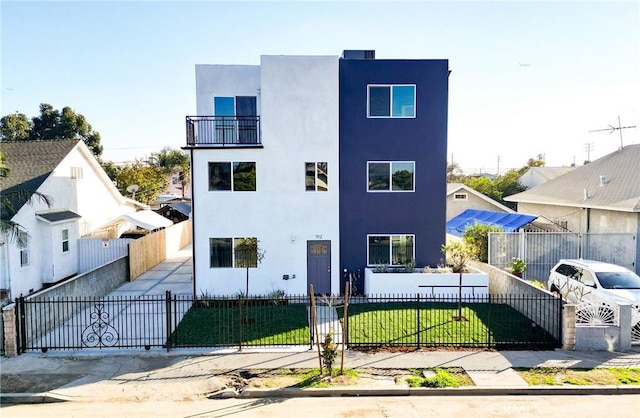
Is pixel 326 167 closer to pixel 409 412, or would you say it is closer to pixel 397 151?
pixel 397 151

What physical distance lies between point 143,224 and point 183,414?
16182mm

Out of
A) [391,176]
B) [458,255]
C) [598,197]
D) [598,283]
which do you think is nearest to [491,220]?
[598,197]

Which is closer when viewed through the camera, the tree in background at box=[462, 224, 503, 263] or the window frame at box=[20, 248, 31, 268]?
the window frame at box=[20, 248, 31, 268]

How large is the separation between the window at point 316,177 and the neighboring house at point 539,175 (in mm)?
32935

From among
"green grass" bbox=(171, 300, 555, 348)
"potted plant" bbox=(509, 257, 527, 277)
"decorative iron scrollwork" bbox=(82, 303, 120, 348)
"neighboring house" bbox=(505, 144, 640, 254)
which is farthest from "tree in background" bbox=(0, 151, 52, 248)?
"neighboring house" bbox=(505, 144, 640, 254)

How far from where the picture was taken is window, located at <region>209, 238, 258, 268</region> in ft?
51.8

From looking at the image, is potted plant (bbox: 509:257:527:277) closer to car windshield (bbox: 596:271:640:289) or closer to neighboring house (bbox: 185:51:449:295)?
neighboring house (bbox: 185:51:449:295)

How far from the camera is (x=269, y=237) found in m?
15.8

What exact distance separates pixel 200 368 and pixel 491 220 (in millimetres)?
18916

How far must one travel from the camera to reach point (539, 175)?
41719mm

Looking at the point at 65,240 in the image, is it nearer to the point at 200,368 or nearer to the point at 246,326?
the point at 246,326

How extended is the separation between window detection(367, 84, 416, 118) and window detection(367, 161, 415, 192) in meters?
1.88

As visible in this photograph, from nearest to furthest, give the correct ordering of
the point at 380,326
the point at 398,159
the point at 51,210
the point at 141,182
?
the point at 380,326 → the point at 398,159 → the point at 51,210 → the point at 141,182

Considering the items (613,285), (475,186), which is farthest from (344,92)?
(475,186)
